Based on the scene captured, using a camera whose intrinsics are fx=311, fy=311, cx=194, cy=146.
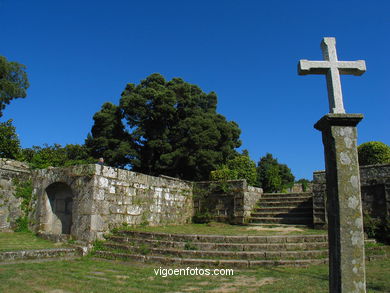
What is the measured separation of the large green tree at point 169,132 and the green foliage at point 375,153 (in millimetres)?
9740

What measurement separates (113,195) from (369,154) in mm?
12235

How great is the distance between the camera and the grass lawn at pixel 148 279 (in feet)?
15.5

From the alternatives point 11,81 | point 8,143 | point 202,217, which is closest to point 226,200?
point 202,217

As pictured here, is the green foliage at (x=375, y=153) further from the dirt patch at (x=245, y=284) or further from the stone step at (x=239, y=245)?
the dirt patch at (x=245, y=284)

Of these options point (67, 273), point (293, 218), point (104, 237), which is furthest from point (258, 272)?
point (293, 218)

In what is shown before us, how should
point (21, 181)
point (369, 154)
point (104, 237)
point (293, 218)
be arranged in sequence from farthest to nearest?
1. point (369, 154)
2. point (293, 218)
3. point (21, 181)
4. point (104, 237)

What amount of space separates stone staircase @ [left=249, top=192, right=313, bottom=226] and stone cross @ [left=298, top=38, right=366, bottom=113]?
7.58m

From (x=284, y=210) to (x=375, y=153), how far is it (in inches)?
242

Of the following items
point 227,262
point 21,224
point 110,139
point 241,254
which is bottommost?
point 227,262

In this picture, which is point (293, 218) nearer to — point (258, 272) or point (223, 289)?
point (258, 272)

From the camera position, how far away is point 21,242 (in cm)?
782

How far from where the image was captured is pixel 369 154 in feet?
48.7

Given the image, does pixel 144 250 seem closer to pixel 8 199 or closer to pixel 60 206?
pixel 60 206

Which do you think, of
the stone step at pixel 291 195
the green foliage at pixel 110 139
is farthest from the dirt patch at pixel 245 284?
the green foliage at pixel 110 139
